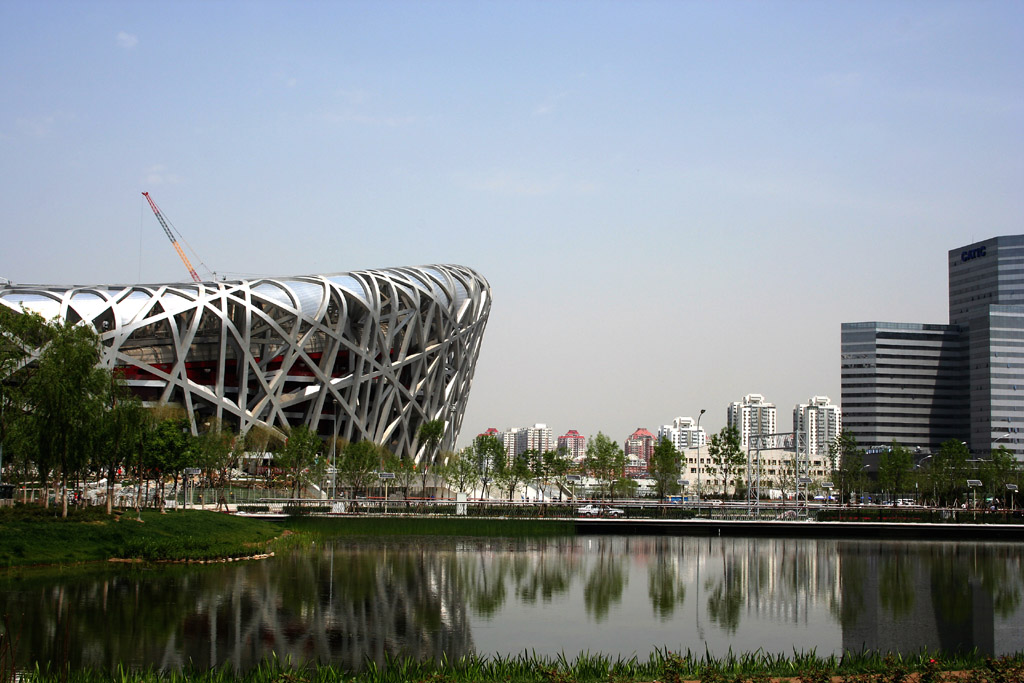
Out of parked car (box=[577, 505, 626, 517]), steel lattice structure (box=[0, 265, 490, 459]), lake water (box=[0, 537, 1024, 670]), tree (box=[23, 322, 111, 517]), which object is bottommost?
parked car (box=[577, 505, 626, 517])

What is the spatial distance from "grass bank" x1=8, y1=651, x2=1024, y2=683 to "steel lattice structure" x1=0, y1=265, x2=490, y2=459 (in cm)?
6486

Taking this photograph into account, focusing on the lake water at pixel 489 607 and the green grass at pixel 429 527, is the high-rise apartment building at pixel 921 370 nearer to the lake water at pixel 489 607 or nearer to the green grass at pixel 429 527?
the green grass at pixel 429 527

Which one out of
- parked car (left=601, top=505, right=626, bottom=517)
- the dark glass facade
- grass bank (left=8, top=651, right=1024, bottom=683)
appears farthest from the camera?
the dark glass facade

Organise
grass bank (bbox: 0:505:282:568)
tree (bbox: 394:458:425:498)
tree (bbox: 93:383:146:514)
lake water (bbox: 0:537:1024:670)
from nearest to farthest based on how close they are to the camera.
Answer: lake water (bbox: 0:537:1024:670) → grass bank (bbox: 0:505:282:568) → tree (bbox: 93:383:146:514) → tree (bbox: 394:458:425:498)

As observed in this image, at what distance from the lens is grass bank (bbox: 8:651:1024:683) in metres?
16.2

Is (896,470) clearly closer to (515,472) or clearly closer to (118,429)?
(515,472)

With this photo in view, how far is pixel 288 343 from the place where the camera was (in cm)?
8925

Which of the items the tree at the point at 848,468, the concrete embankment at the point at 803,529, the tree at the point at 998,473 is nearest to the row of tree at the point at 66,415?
the concrete embankment at the point at 803,529

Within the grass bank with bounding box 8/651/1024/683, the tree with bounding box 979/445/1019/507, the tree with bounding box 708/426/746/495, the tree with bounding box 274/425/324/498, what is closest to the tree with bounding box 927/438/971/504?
→ the tree with bounding box 979/445/1019/507

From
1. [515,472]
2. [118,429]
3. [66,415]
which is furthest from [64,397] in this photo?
[515,472]

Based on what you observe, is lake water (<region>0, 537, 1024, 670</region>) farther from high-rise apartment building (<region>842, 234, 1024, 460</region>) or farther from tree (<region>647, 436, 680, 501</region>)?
high-rise apartment building (<region>842, 234, 1024, 460</region>)

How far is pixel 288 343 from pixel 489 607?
62660 millimetres

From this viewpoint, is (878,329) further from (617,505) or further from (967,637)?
(967,637)

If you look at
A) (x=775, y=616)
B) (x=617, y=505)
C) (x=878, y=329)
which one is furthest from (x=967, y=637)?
(x=878, y=329)
